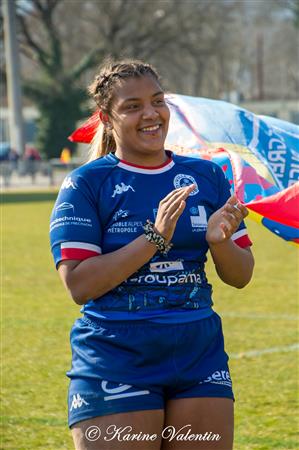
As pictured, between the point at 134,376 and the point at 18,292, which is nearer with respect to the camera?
the point at 134,376

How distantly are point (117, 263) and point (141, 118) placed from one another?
1.91ft

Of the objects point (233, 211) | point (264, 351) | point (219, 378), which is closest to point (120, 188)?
point (233, 211)

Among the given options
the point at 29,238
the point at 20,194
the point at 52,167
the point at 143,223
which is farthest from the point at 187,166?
the point at 52,167

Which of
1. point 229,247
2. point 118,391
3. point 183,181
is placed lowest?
point 118,391

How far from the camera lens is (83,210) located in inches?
148

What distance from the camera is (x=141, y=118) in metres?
3.88

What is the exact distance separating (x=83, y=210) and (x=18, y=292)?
31.4 feet

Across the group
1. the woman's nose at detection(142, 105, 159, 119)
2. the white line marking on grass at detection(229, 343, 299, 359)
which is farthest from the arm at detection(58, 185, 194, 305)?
the white line marking on grass at detection(229, 343, 299, 359)

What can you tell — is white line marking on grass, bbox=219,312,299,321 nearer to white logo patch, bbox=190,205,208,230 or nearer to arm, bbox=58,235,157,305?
white logo patch, bbox=190,205,208,230

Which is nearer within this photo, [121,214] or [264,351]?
[121,214]

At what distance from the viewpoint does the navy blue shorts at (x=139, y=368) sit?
12.0 ft

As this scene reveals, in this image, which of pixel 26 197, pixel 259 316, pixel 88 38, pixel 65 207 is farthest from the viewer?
pixel 88 38

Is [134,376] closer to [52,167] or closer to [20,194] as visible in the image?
[20,194]

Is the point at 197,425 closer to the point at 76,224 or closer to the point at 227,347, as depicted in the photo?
the point at 76,224
